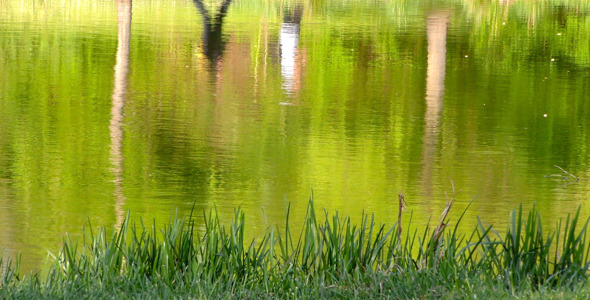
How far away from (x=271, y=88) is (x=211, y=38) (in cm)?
532

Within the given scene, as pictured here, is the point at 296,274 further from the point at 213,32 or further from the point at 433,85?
the point at 213,32

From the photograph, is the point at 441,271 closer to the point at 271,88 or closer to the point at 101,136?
the point at 101,136

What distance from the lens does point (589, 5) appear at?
2534cm

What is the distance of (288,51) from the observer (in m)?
15.5

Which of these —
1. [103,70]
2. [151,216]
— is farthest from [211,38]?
[151,216]

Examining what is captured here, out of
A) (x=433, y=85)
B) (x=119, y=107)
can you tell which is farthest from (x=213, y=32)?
(x=119, y=107)

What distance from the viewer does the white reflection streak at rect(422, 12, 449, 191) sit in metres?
8.68

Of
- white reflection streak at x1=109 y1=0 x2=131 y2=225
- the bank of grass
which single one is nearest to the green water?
white reflection streak at x1=109 y1=0 x2=131 y2=225

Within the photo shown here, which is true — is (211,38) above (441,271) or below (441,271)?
above

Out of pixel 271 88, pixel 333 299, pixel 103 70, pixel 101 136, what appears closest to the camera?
pixel 333 299

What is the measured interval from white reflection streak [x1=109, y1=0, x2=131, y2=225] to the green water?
0.09 feet

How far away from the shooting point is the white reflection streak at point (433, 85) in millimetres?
8680

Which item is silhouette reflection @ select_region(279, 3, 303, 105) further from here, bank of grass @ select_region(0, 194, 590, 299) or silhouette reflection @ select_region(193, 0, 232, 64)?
bank of grass @ select_region(0, 194, 590, 299)

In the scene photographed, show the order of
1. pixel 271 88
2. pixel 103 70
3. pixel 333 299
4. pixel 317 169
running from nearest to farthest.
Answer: pixel 333 299 < pixel 317 169 < pixel 271 88 < pixel 103 70
